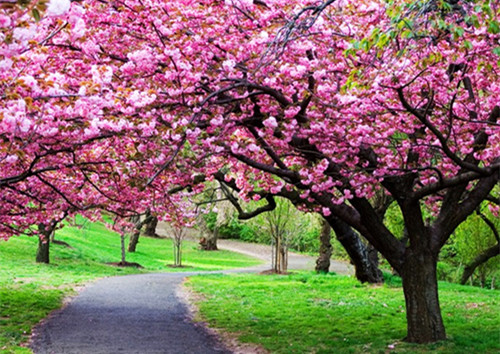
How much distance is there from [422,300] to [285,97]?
13.2 feet

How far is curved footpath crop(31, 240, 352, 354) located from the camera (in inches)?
347

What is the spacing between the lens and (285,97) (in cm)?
782

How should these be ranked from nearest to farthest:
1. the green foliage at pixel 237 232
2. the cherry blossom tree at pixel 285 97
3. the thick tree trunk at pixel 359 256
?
the cherry blossom tree at pixel 285 97
the thick tree trunk at pixel 359 256
the green foliage at pixel 237 232

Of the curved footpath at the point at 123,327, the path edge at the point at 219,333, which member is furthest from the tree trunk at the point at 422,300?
the curved footpath at the point at 123,327

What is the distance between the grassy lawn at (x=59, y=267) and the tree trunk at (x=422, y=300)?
20.5 ft

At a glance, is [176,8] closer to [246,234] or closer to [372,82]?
[372,82]

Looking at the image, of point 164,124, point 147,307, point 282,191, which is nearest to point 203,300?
point 147,307

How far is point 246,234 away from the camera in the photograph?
52.0 m

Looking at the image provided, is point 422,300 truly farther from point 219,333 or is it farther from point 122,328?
point 122,328

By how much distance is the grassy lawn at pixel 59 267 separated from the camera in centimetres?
1130

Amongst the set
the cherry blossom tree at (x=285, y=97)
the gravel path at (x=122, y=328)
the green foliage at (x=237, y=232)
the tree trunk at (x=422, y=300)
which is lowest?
the gravel path at (x=122, y=328)

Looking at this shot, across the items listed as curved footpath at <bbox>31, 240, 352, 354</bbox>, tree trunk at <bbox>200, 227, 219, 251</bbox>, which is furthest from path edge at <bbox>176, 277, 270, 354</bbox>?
tree trunk at <bbox>200, 227, 219, 251</bbox>

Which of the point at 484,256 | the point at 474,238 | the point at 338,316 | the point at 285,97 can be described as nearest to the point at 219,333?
the point at 338,316

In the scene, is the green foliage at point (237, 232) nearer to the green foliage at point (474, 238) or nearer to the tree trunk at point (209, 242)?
the tree trunk at point (209, 242)
